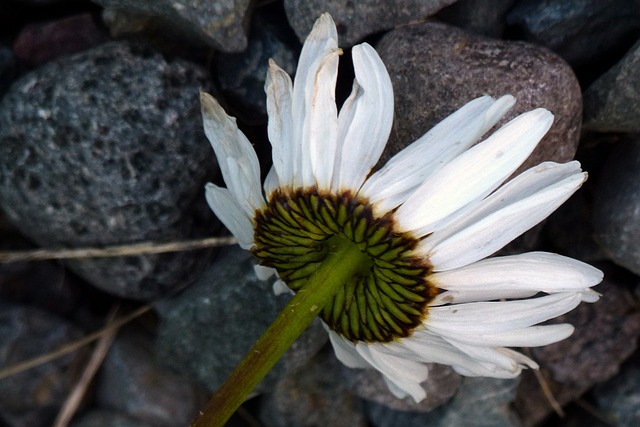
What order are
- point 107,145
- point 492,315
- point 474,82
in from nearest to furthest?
point 492,315
point 474,82
point 107,145

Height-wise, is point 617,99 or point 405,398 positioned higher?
point 617,99

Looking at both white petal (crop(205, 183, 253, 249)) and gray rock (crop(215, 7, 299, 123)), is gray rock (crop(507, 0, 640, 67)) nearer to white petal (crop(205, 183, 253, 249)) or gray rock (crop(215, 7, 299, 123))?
gray rock (crop(215, 7, 299, 123))

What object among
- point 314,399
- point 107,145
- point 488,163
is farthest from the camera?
point 314,399

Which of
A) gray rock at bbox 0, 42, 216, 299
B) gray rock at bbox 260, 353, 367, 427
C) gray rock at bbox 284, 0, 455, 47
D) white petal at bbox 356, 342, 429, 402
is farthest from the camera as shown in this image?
gray rock at bbox 260, 353, 367, 427

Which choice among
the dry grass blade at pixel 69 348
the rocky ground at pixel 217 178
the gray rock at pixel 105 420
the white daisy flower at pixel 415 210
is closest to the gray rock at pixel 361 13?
the rocky ground at pixel 217 178

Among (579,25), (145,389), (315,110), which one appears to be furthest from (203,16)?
(145,389)

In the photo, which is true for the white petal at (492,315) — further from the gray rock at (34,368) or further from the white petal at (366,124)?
the gray rock at (34,368)

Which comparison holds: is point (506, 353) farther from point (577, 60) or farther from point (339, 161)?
point (577, 60)

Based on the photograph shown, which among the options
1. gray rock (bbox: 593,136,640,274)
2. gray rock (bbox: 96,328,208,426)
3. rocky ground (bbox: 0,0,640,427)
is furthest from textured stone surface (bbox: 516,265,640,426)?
gray rock (bbox: 96,328,208,426)

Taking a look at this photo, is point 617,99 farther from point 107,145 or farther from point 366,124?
point 107,145
